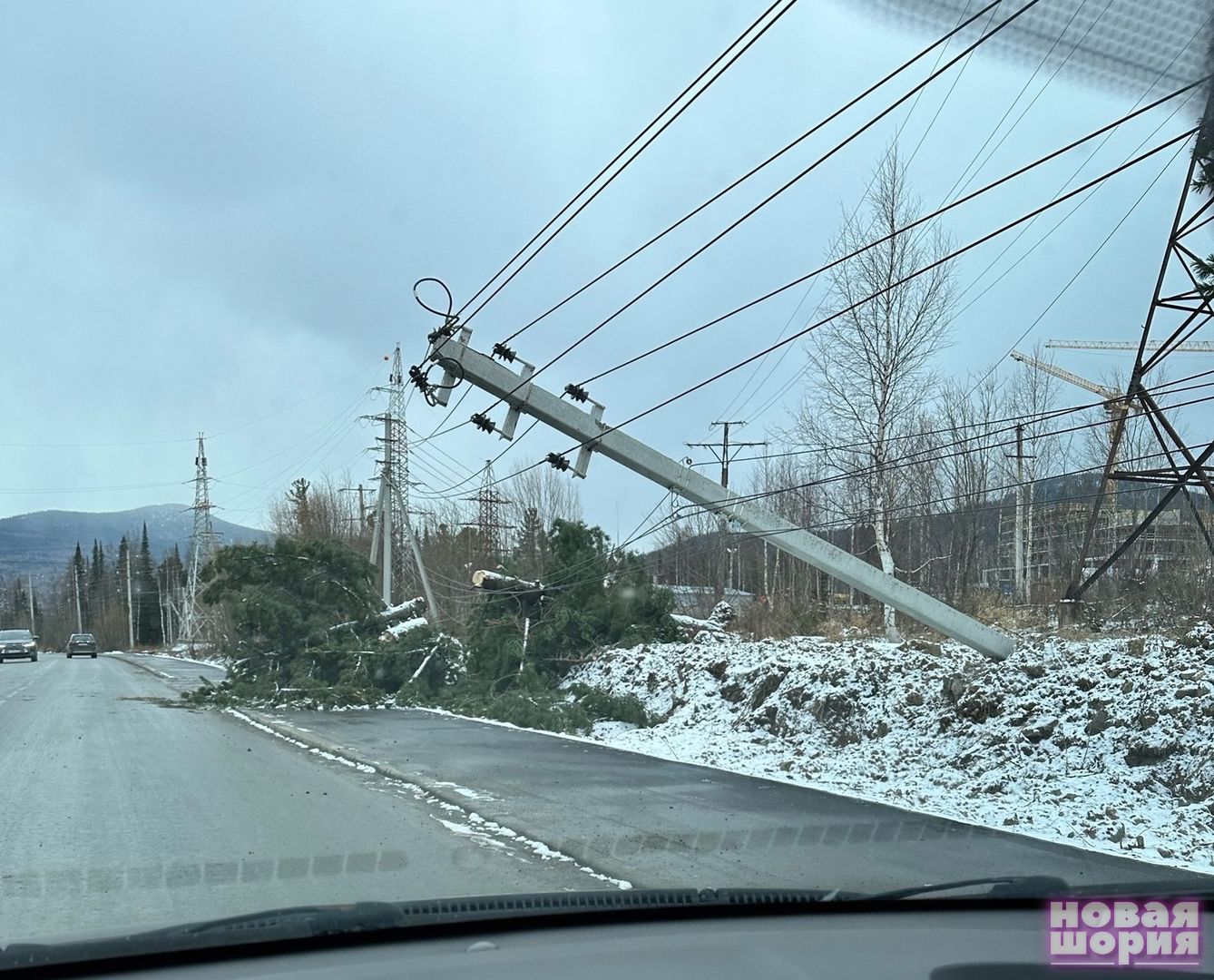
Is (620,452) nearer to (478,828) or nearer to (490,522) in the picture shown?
(478,828)

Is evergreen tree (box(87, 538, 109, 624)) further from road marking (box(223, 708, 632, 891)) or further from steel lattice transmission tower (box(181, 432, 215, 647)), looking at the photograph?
road marking (box(223, 708, 632, 891))

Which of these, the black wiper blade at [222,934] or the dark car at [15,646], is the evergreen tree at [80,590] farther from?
the black wiper blade at [222,934]

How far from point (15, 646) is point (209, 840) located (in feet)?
168

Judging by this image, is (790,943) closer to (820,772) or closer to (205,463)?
(820,772)

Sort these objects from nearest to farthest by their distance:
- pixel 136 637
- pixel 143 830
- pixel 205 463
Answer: pixel 143 830 → pixel 205 463 → pixel 136 637

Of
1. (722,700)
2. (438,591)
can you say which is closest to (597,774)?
(722,700)

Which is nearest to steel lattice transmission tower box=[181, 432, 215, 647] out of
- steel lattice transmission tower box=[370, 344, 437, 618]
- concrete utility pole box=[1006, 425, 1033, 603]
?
steel lattice transmission tower box=[370, 344, 437, 618]

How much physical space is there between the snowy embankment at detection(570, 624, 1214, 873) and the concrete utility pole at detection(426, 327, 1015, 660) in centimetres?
146

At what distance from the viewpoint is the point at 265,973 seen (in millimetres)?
3273

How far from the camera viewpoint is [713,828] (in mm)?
9281

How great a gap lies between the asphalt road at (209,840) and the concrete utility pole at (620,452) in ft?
22.3

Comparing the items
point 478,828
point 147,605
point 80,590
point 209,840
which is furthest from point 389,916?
point 80,590

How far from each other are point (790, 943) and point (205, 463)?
72.7 metres

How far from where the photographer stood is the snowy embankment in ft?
35.3
